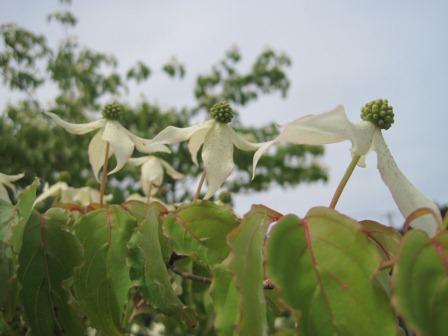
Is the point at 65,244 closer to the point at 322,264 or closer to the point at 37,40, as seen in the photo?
the point at 322,264

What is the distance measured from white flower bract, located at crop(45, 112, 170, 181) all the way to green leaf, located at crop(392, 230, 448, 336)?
A: 2.20ft

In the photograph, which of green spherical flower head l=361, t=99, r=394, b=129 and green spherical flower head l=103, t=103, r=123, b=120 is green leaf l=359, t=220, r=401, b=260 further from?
green spherical flower head l=103, t=103, r=123, b=120

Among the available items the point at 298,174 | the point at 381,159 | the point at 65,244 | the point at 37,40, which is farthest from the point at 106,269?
the point at 298,174

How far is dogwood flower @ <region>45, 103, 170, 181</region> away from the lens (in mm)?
1192

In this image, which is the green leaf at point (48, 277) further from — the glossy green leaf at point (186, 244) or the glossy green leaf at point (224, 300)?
the glossy green leaf at point (224, 300)

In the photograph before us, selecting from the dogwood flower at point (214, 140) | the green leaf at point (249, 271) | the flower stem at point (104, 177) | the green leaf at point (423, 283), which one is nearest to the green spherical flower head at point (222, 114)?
the dogwood flower at point (214, 140)

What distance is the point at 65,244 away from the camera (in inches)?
33.3

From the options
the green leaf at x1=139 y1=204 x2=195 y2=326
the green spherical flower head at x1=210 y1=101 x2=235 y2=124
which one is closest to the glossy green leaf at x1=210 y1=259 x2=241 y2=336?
the green leaf at x1=139 y1=204 x2=195 y2=326

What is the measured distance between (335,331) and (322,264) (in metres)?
0.08

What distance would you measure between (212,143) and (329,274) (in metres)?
0.58

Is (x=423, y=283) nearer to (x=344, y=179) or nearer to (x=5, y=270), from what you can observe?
(x=344, y=179)

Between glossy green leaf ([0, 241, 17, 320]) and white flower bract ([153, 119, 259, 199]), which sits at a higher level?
white flower bract ([153, 119, 259, 199])

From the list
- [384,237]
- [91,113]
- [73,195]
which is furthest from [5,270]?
[91,113]

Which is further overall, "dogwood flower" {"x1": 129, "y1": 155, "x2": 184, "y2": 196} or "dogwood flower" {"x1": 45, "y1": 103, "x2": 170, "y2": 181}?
"dogwood flower" {"x1": 129, "y1": 155, "x2": 184, "y2": 196}
